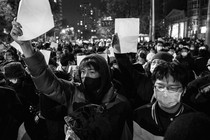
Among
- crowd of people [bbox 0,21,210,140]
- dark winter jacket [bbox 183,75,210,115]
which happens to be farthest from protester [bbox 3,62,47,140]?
dark winter jacket [bbox 183,75,210,115]

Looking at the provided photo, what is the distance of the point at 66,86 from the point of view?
8.25 feet

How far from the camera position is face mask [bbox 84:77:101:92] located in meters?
2.45

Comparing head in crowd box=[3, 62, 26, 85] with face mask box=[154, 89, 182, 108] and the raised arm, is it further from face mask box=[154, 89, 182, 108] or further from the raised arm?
face mask box=[154, 89, 182, 108]

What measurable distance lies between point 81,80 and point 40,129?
760mm

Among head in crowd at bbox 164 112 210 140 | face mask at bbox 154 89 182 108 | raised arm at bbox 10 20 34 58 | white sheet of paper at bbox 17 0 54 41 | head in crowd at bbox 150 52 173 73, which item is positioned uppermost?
white sheet of paper at bbox 17 0 54 41

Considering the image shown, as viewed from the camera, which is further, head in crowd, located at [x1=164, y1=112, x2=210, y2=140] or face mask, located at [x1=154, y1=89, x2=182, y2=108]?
face mask, located at [x1=154, y1=89, x2=182, y2=108]

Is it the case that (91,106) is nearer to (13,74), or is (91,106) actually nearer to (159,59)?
(13,74)

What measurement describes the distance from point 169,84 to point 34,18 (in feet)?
4.78

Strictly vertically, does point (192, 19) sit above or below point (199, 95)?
above

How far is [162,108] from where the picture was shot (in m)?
2.53

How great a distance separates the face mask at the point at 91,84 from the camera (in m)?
2.45

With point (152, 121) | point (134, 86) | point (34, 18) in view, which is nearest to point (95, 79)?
point (152, 121)

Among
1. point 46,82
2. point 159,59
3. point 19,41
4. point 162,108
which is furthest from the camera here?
point 159,59

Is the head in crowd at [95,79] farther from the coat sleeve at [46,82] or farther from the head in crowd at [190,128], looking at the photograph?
the head in crowd at [190,128]
